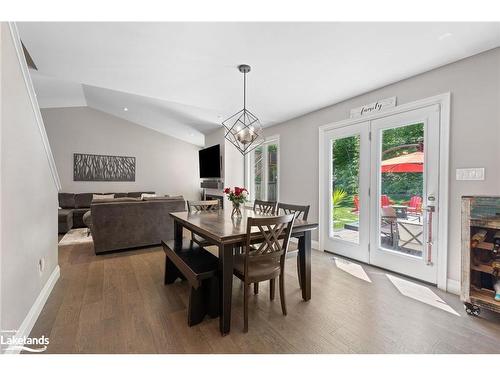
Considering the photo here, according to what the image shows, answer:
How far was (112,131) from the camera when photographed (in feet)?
21.8

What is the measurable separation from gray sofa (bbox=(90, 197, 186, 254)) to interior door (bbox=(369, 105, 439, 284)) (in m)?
3.22

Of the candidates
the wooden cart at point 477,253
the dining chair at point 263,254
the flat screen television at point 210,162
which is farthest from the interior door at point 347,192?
the flat screen television at point 210,162

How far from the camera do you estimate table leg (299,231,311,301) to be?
7.16ft

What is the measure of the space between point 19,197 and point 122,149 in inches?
225

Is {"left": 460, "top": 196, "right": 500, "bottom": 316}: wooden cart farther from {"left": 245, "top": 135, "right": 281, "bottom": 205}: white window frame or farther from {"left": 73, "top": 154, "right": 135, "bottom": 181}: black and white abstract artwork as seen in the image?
{"left": 73, "top": 154, "right": 135, "bottom": 181}: black and white abstract artwork

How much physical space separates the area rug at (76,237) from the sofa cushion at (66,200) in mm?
1030

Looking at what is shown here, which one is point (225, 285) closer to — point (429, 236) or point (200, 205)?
point (200, 205)

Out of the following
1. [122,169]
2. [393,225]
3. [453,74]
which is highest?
[453,74]

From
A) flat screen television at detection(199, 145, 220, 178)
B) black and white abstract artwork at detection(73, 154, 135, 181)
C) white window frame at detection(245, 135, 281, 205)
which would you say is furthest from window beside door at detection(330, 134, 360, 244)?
black and white abstract artwork at detection(73, 154, 135, 181)

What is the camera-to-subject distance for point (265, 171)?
5.10 meters

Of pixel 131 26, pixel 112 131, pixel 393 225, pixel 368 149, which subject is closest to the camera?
pixel 131 26

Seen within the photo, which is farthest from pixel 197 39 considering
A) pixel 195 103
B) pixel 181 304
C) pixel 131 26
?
pixel 181 304
